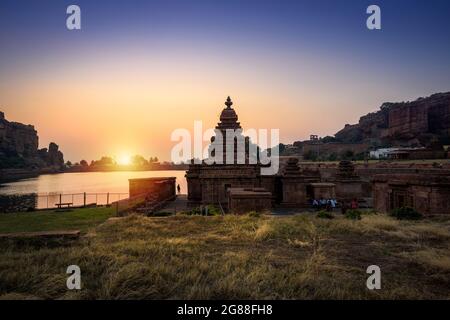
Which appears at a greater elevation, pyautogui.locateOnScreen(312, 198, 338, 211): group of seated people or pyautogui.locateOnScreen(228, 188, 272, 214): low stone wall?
pyautogui.locateOnScreen(228, 188, 272, 214): low stone wall

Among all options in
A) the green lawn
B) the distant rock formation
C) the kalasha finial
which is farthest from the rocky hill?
the distant rock formation

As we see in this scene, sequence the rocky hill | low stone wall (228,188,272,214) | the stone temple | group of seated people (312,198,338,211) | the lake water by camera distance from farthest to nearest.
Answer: the rocky hill → the lake water → the stone temple → group of seated people (312,198,338,211) → low stone wall (228,188,272,214)

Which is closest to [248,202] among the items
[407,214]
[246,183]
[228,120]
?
[407,214]

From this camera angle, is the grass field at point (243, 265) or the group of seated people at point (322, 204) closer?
the grass field at point (243, 265)

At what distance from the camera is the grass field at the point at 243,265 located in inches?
182

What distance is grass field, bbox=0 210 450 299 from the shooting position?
15.1 ft

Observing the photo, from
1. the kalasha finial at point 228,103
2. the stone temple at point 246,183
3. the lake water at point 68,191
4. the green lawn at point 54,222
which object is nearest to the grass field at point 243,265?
the green lawn at point 54,222

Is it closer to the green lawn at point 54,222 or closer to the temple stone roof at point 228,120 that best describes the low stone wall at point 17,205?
the green lawn at point 54,222

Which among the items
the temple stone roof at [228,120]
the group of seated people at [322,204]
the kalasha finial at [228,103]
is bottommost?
the group of seated people at [322,204]

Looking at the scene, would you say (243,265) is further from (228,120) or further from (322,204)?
(228,120)

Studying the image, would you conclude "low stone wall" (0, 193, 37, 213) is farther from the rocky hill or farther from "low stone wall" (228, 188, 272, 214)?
the rocky hill

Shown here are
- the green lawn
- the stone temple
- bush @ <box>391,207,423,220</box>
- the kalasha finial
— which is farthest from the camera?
the kalasha finial

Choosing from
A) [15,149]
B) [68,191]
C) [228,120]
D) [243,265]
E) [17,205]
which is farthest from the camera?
[15,149]

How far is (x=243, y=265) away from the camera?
5820 mm
